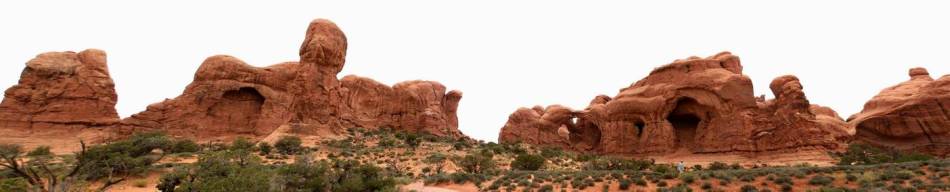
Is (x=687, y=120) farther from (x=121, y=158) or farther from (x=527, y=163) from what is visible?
(x=121, y=158)

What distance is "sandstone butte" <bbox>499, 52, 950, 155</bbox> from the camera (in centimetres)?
3991

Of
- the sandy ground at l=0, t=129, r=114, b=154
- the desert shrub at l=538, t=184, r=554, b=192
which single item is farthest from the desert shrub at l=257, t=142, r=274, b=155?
the desert shrub at l=538, t=184, r=554, b=192

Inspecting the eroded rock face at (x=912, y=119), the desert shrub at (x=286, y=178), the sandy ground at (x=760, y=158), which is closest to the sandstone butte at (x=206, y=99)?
the desert shrub at (x=286, y=178)

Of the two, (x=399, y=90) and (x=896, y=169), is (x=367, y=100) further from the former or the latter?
(x=896, y=169)

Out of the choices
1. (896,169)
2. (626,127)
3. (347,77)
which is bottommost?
(896,169)

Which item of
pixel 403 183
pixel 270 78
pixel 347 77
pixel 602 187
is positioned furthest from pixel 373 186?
pixel 347 77

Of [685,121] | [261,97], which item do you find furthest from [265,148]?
[685,121]

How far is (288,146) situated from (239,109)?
10370 millimetres

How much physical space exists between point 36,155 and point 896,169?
43.6 m

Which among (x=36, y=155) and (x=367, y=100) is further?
(x=367, y=100)

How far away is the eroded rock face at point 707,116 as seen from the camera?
4000 centimetres

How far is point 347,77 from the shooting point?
181ft

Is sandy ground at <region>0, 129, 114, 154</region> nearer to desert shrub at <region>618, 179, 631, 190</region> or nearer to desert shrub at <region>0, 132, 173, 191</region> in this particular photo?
desert shrub at <region>0, 132, 173, 191</region>

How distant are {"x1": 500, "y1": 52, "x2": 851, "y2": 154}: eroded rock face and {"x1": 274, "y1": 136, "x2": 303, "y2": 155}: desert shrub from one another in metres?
26.8
